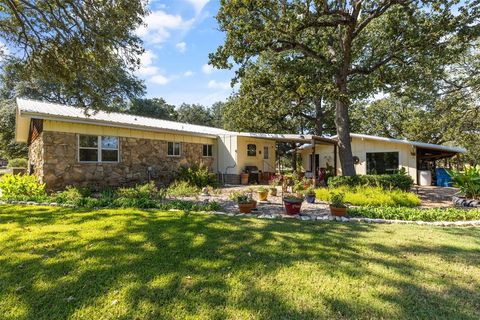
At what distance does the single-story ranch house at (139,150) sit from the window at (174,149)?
0.16 ft

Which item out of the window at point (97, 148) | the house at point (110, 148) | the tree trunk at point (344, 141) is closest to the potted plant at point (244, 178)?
the house at point (110, 148)

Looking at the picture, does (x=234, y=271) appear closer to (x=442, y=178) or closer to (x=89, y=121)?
(x=89, y=121)

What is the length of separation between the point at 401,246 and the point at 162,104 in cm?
3082

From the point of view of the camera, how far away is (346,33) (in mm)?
10727

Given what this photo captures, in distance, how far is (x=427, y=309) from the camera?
8.30ft

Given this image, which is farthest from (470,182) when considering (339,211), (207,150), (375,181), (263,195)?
(207,150)

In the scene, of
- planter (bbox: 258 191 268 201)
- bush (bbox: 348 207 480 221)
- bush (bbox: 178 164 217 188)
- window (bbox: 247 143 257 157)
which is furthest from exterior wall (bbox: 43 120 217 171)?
bush (bbox: 348 207 480 221)

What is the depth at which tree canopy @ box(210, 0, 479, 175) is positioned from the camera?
9.50 metres

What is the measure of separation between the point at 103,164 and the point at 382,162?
1507cm

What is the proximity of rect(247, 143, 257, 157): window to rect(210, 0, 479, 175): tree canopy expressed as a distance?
5792mm

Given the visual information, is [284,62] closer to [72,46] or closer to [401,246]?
[72,46]

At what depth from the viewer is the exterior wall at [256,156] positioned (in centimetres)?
1551

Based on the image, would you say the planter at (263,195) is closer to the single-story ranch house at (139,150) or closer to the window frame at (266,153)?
the single-story ranch house at (139,150)

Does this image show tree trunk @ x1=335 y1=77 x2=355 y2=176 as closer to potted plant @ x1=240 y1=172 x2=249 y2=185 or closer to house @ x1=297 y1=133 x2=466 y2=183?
house @ x1=297 y1=133 x2=466 y2=183
